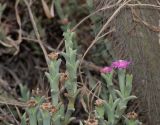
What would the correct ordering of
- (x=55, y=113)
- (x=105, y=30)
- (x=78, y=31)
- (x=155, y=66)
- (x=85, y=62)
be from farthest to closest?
(x=78, y=31)
(x=85, y=62)
(x=105, y=30)
(x=155, y=66)
(x=55, y=113)

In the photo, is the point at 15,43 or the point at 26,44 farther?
the point at 26,44

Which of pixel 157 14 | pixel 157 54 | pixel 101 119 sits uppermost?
pixel 157 14

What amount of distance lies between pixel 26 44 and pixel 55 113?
2.40 feet

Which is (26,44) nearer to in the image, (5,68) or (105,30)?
(5,68)

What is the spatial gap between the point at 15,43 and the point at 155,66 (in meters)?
0.64

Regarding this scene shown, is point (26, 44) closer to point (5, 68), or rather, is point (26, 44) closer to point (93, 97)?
point (5, 68)

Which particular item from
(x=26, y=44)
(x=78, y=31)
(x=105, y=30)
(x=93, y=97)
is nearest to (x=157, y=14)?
(x=105, y=30)

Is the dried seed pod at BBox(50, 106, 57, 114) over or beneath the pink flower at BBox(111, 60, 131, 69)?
beneath

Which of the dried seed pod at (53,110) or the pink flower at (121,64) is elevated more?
the pink flower at (121,64)

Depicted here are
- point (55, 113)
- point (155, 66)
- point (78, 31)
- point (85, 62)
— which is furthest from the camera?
point (78, 31)

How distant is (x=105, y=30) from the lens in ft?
4.25

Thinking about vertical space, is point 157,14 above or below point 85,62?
above

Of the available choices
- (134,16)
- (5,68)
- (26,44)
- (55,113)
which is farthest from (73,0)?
(55,113)

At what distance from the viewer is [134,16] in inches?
46.6
